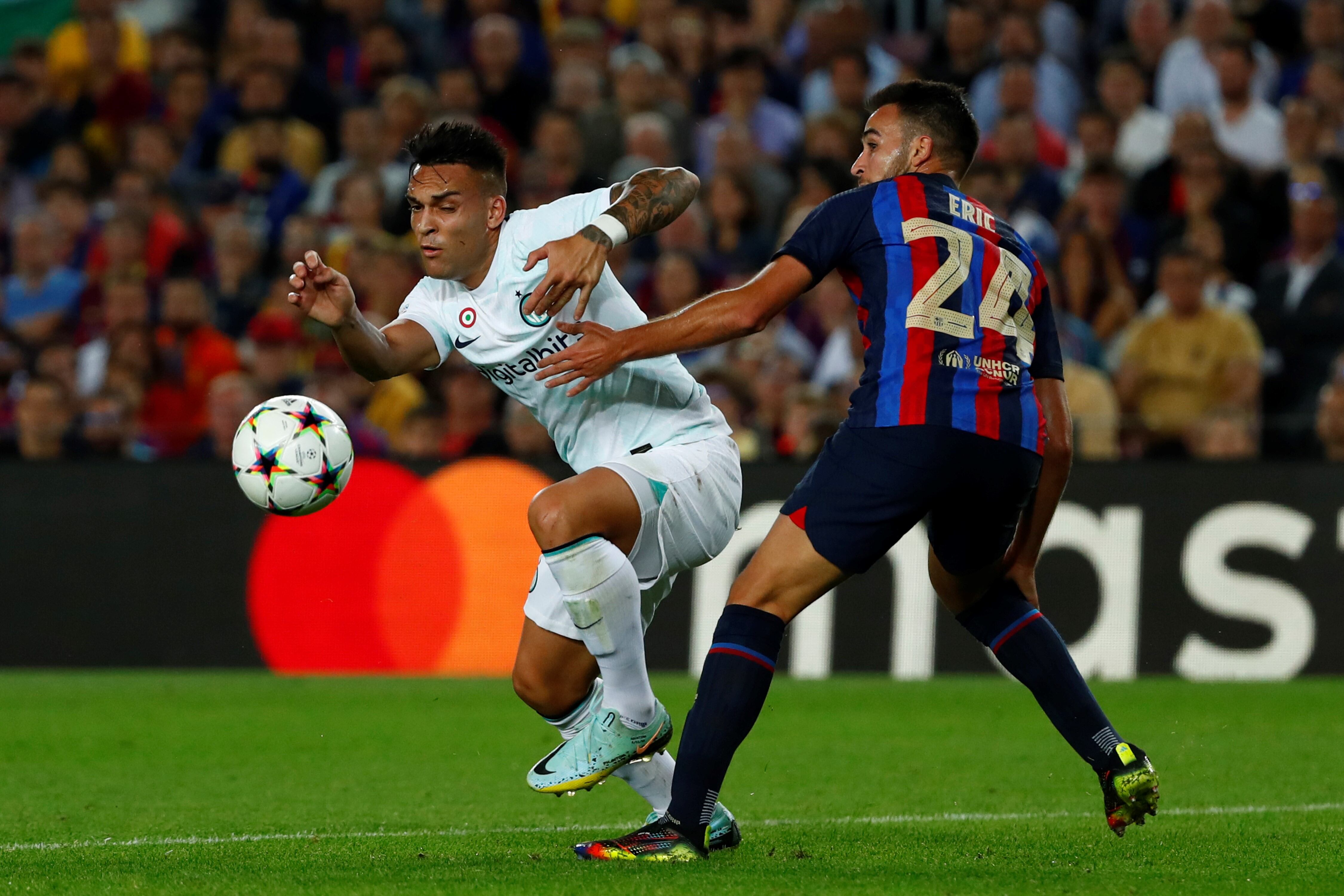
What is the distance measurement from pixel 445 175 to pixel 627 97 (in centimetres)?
808

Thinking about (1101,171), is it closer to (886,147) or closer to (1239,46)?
(1239,46)

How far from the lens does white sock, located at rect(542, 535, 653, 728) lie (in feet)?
17.2

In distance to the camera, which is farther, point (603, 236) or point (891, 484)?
point (603, 236)

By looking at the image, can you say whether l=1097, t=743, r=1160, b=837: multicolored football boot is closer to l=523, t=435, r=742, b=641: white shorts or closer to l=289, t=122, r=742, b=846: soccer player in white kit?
l=289, t=122, r=742, b=846: soccer player in white kit

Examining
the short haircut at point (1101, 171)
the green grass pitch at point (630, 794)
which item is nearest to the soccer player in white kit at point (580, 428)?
the green grass pitch at point (630, 794)

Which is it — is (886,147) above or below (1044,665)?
above

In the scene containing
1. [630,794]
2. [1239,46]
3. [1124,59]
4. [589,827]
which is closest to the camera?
[589,827]

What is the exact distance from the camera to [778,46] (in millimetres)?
14688

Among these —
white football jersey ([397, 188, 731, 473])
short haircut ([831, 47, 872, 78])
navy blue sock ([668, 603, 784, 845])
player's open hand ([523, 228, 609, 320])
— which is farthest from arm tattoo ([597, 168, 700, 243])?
short haircut ([831, 47, 872, 78])

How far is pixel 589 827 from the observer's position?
19.7 ft

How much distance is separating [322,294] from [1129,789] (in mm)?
2733

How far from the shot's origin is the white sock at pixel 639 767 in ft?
18.6

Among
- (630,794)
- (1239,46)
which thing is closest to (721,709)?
(630,794)

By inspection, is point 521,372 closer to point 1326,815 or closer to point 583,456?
point 583,456
